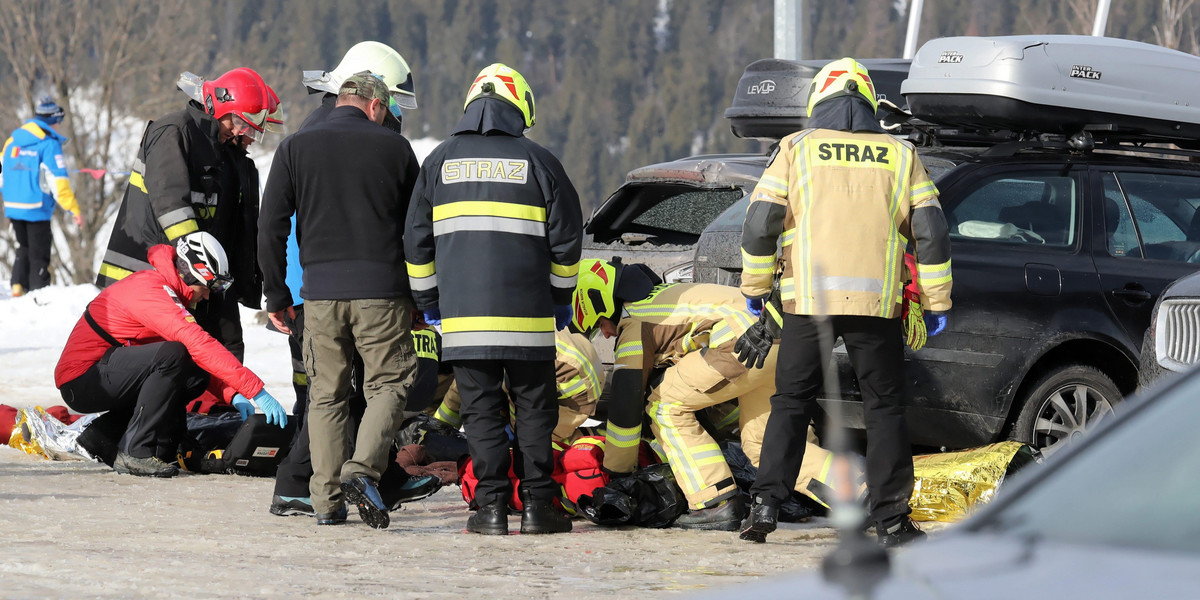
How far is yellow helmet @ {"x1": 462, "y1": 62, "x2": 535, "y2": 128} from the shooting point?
574cm

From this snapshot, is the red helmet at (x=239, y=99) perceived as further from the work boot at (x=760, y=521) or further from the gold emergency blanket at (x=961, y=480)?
the gold emergency blanket at (x=961, y=480)

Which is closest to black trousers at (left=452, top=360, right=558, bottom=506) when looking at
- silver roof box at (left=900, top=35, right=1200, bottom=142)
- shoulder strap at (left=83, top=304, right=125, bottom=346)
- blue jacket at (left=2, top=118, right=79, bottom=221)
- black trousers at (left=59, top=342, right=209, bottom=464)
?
black trousers at (left=59, top=342, right=209, bottom=464)

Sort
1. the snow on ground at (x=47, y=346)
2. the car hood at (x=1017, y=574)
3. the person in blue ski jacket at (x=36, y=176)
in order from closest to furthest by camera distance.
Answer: the car hood at (x=1017, y=574), the snow on ground at (x=47, y=346), the person in blue ski jacket at (x=36, y=176)

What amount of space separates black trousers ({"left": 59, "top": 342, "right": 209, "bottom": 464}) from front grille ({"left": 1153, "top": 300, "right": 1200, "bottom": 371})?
14.4 ft

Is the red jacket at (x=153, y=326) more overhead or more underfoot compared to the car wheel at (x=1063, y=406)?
more overhead

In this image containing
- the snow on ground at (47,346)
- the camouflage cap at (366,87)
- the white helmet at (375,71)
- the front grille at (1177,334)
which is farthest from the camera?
the snow on ground at (47,346)

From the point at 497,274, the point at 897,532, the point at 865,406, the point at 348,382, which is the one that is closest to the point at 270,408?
the point at 348,382

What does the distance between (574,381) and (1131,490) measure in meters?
3.94

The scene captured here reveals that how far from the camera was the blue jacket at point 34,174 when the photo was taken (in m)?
14.8

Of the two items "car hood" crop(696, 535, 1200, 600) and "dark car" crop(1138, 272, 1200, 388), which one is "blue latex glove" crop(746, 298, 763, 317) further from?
"car hood" crop(696, 535, 1200, 600)

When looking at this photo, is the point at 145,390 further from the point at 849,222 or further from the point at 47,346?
the point at 47,346

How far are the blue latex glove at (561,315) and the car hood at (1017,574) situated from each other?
3.66 meters

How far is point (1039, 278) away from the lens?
6484 millimetres

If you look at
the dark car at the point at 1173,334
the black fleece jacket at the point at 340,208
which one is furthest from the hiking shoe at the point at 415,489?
the dark car at the point at 1173,334
